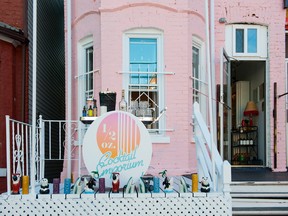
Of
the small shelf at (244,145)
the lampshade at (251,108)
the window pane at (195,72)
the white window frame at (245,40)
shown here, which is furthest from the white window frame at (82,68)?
the lampshade at (251,108)

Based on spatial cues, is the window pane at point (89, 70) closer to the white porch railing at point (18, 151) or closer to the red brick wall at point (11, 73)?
the red brick wall at point (11, 73)

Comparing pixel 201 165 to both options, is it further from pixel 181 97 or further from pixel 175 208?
pixel 181 97

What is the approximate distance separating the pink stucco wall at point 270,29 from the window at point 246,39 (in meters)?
0.18

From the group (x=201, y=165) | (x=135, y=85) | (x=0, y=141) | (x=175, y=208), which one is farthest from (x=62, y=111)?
(x=175, y=208)

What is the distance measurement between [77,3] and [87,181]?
460cm

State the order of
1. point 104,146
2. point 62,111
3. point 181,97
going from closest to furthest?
point 104,146
point 181,97
point 62,111

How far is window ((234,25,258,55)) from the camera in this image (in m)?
8.16

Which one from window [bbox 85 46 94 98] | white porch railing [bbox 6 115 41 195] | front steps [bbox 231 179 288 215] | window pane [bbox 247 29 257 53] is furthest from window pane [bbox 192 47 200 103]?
white porch railing [bbox 6 115 41 195]

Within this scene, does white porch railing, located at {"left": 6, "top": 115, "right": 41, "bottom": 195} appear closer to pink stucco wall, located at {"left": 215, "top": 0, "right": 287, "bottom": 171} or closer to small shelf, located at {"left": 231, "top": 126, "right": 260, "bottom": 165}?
pink stucco wall, located at {"left": 215, "top": 0, "right": 287, "bottom": 171}

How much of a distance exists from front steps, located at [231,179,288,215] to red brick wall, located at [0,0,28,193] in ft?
14.9

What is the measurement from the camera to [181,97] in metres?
7.18

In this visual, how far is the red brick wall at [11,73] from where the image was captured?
7.79 metres

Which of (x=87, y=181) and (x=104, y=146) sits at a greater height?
(x=104, y=146)

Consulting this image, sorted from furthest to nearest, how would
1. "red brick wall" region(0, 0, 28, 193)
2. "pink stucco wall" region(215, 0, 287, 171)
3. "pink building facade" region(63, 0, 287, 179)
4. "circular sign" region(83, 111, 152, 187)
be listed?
"pink stucco wall" region(215, 0, 287, 171) → "red brick wall" region(0, 0, 28, 193) → "pink building facade" region(63, 0, 287, 179) → "circular sign" region(83, 111, 152, 187)
